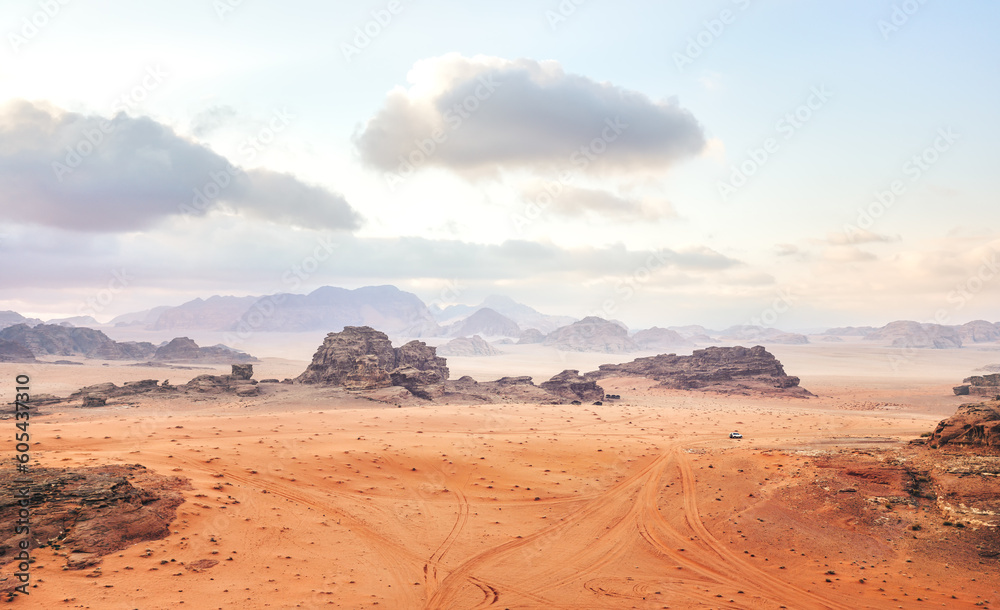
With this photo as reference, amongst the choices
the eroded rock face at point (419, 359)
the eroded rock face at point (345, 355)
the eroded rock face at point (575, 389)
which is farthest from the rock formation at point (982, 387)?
Answer: the eroded rock face at point (345, 355)

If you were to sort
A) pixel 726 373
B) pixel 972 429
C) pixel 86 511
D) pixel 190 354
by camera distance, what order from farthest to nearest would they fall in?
pixel 190 354 < pixel 726 373 < pixel 972 429 < pixel 86 511

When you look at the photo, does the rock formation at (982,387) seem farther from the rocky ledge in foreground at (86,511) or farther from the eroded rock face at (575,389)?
the rocky ledge in foreground at (86,511)

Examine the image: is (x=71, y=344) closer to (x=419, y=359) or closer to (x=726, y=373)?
(x=419, y=359)

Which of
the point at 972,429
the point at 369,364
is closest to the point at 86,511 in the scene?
the point at 972,429

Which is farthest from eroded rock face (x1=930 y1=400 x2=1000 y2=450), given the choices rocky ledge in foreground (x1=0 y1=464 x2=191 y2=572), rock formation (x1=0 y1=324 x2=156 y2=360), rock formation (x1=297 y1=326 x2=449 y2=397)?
rock formation (x1=0 y1=324 x2=156 y2=360)

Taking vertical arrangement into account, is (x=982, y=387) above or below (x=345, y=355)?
below

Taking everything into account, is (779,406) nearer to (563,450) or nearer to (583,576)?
(563,450)

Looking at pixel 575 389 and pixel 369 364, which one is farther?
pixel 575 389
